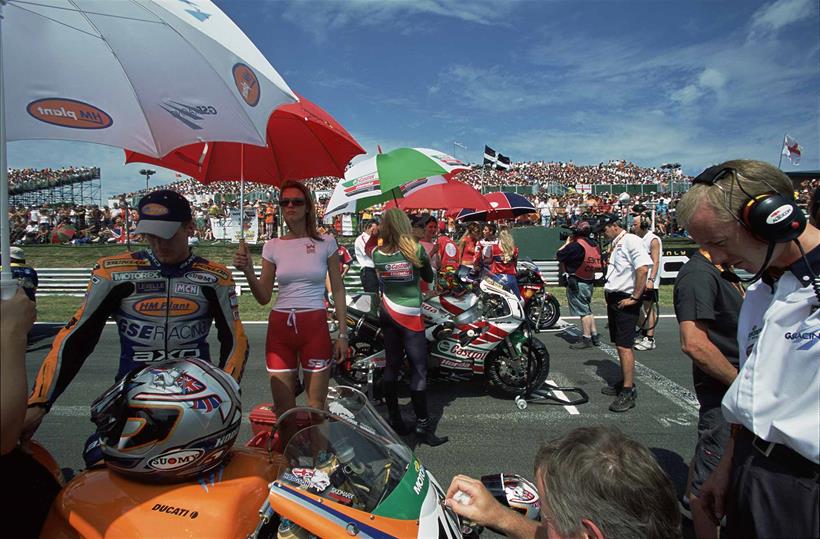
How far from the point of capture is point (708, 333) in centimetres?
257

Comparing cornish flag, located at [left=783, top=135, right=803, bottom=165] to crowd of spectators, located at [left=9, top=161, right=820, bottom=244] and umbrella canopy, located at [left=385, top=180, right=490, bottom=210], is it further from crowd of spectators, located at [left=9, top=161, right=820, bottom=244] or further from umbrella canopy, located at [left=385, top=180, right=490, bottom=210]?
umbrella canopy, located at [left=385, top=180, right=490, bottom=210]

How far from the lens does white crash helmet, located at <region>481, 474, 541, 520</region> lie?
1.85 meters

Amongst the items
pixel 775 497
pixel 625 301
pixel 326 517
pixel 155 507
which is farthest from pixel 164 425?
pixel 625 301

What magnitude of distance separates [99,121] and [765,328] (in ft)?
10.1

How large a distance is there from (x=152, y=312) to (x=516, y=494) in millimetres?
1863

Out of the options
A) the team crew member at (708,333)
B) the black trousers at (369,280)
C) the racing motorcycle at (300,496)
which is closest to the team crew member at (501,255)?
the black trousers at (369,280)

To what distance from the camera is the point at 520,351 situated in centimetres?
505

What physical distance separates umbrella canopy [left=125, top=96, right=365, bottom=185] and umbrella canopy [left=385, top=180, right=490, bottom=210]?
2900 mm

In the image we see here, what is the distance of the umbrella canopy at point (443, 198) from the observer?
21.6ft

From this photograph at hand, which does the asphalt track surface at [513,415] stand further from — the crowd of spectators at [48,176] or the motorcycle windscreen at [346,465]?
the crowd of spectators at [48,176]

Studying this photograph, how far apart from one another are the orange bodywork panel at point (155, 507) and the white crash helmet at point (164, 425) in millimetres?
55

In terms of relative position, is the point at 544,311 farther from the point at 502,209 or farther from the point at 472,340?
the point at 472,340

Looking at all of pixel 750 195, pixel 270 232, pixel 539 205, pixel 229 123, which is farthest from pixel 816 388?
pixel 539 205

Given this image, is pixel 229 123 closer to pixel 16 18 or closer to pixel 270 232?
pixel 16 18
